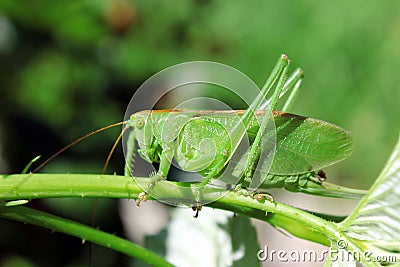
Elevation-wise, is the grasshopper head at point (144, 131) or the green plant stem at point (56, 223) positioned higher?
the grasshopper head at point (144, 131)

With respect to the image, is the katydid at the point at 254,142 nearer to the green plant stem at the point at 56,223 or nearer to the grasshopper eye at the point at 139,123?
the grasshopper eye at the point at 139,123

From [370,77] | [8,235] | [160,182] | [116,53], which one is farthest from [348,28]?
[160,182]

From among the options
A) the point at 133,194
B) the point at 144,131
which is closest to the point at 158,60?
the point at 144,131

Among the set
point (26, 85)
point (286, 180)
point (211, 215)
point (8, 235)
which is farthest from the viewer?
point (26, 85)

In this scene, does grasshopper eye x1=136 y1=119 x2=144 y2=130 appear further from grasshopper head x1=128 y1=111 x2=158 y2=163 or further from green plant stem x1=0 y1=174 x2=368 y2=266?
green plant stem x1=0 y1=174 x2=368 y2=266

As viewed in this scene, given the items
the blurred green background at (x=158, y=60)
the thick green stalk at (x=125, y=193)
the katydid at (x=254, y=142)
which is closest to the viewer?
the thick green stalk at (x=125, y=193)

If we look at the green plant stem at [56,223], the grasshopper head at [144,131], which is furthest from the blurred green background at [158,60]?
the green plant stem at [56,223]

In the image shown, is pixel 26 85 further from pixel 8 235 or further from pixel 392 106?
pixel 392 106

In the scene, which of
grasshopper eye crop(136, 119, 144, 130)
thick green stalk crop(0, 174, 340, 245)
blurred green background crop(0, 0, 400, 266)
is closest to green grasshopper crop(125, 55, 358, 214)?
grasshopper eye crop(136, 119, 144, 130)
